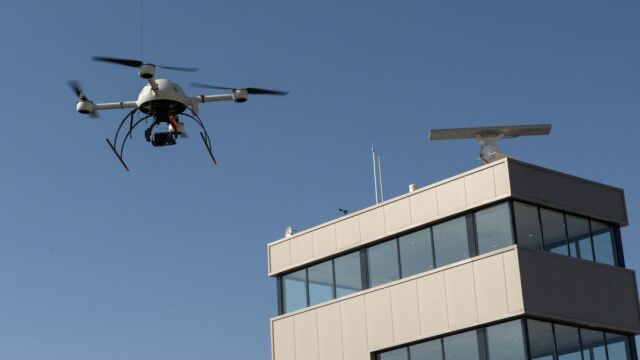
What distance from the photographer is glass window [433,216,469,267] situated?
132ft

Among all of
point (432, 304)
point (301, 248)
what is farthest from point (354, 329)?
point (301, 248)

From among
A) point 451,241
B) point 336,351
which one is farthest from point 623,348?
point 336,351

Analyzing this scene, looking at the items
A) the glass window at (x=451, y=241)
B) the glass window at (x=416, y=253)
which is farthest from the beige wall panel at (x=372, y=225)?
the glass window at (x=451, y=241)

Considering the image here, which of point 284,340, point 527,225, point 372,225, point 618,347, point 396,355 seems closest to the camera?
point 527,225

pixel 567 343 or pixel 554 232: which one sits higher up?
pixel 554 232

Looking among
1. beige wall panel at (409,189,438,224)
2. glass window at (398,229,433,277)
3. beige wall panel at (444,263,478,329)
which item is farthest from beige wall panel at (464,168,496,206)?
glass window at (398,229,433,277)

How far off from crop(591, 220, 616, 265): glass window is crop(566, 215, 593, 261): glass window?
334 millimetres

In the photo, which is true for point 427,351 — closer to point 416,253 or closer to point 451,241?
point 416,253

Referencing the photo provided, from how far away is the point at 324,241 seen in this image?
1790 inches

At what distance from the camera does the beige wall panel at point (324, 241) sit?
45.1 metres

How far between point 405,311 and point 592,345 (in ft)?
20.9

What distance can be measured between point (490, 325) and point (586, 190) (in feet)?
20.3

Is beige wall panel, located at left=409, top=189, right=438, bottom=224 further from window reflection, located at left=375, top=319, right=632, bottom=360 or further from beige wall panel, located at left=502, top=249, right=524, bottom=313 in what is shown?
window reflection, located at left=375, top=319, right=632, bottom=360

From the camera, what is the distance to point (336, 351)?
143ft
